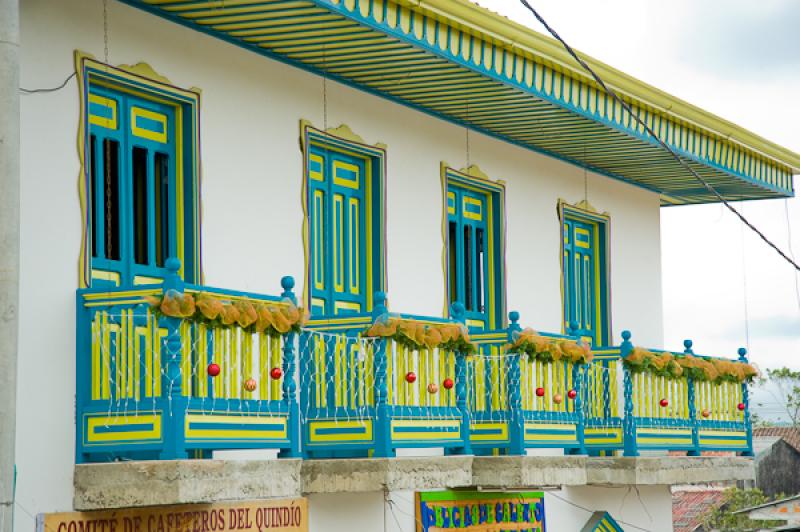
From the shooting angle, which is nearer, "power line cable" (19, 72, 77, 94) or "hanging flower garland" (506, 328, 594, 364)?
"power line cable" (19, 72, 77, 94)

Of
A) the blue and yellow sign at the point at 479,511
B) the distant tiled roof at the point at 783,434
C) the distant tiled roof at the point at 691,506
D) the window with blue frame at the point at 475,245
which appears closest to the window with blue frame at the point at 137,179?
the blue and yellow sign at the point at 479,511

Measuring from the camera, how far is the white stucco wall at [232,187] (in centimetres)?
984

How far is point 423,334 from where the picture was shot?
1189cm

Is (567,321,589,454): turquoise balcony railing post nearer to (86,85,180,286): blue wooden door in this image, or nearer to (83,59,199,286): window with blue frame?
(83,59,199,286): window with blue frame

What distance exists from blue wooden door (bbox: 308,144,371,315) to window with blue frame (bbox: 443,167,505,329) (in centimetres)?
139

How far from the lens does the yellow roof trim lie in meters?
12.4

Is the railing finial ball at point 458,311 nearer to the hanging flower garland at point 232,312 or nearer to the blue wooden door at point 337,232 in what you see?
the blue wooden door at point 337,232

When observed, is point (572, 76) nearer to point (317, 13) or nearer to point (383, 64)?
point (383, 64)

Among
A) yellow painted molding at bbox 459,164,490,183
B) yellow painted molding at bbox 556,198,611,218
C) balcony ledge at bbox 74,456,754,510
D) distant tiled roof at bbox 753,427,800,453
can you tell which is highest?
yellow painted molding at bbox 459,164,490,183

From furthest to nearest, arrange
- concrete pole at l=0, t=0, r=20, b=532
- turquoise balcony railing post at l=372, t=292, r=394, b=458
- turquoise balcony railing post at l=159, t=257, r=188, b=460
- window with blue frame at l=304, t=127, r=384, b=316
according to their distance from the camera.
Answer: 1. window with blue frame at l=304, t=127, r=384, b=316
2. turquoise balcony railing post at l=372, t=292, r=394, b=458
3. turquoise balcony railing post at l=159, t=257, r=188, b=460
4. concrete pole at l=0, t=0, r=20, b=532

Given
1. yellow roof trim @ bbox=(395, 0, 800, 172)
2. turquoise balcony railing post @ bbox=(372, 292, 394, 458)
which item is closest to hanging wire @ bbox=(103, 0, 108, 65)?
yellow roof trim @ bbox=(395, 0, 800, 172)

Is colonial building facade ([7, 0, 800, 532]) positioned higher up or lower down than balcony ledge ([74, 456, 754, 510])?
higher up

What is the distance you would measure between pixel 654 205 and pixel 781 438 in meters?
26.3

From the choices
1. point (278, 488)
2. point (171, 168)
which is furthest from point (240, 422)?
point (171, 168)
